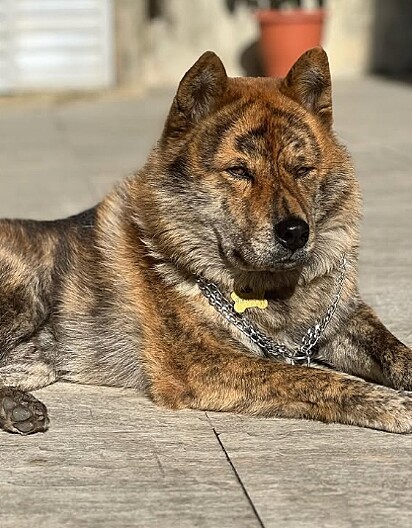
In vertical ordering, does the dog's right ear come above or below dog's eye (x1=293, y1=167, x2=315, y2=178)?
above

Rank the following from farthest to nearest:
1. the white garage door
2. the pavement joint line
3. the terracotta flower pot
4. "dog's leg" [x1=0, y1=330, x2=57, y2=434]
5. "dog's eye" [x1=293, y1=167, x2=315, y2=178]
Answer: the white garage door → the terracotta flower pot → "dog's leg" [x1=0, y1=330, x2=57, y2=434] → "dog's eye" [x1=293, y1=167, x2=315, y2=178] → the pavement joint line

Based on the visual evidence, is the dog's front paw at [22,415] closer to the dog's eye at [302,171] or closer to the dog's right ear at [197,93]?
the dog's right ear at [197,93]

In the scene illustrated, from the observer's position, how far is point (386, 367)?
4.07m

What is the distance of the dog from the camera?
386 centimetres

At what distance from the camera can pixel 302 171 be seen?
13.1 feet

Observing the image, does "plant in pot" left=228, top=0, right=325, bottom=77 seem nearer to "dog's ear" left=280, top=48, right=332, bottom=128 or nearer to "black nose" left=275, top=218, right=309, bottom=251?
"dog's ear" left=280, top=48, right=332, bottom=128

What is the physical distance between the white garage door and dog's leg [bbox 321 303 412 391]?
11.4 meters

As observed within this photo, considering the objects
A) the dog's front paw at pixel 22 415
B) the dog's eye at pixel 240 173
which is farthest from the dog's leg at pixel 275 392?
the dog's eye at pixel 240 173

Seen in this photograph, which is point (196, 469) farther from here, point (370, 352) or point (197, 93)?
point (197, 93)

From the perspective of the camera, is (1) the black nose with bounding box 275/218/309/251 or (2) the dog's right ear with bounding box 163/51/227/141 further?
(2) the dog's right ear with bounding box 163/51/227/141

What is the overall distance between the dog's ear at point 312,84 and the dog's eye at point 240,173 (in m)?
0.46

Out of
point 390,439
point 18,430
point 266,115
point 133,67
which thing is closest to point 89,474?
point 18,430

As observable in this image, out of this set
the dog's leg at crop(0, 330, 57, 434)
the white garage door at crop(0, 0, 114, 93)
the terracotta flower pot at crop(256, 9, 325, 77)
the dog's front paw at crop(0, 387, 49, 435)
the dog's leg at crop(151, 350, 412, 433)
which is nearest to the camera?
the dog's leg at crop(151, 350, 412, 433)

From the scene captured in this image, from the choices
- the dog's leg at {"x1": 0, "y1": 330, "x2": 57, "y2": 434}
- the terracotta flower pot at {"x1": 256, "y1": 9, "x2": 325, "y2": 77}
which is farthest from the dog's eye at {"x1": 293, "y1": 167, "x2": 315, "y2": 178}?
the terracotta flower pot at {"x1": 256, "y1": 9, "x2": 325, "y2": 77}
